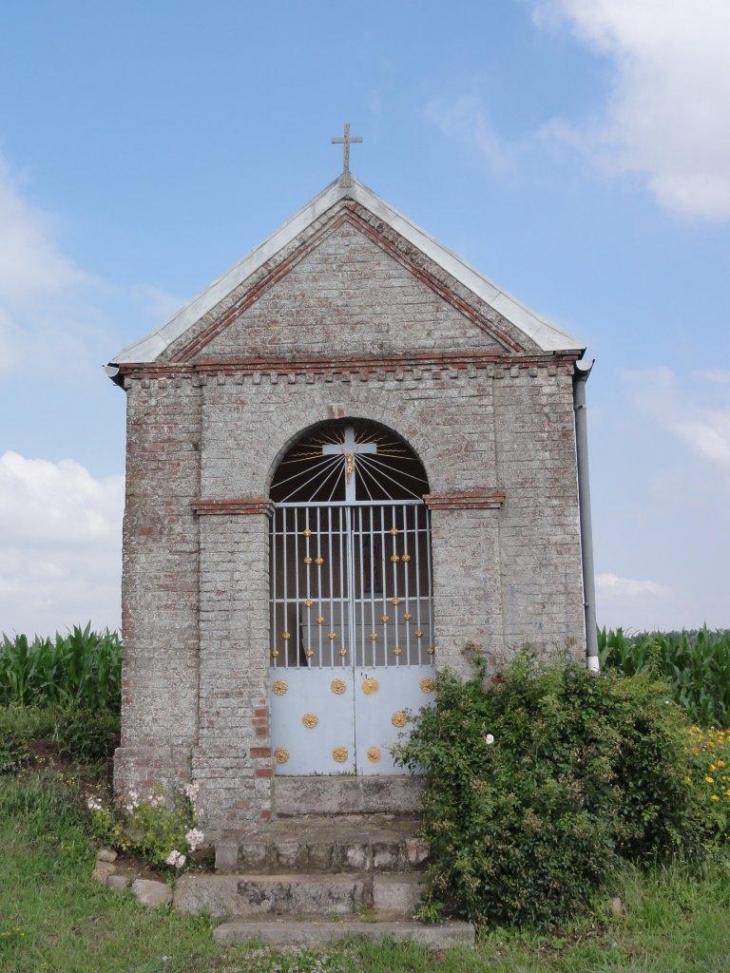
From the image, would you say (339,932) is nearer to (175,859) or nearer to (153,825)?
(175,859)

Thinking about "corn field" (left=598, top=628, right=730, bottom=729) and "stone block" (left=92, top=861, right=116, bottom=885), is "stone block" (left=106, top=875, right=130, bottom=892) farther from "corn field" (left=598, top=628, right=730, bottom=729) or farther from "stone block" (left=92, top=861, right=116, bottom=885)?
"corn field" (left=598, top=628, right=730, bottom=729)

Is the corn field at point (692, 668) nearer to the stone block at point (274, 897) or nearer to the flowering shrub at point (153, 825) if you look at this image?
the stone block at point (274, 897)

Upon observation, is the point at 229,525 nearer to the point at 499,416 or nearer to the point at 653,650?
the point at 499,416

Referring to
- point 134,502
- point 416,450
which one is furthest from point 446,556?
point 134,502

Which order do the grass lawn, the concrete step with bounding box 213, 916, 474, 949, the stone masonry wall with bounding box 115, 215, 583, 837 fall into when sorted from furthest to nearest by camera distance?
the stone masonry wall with bounding box 115, 215, 583, 837 < the concrete step with bounding box 213, 916, 474, 949 < the grass lawn

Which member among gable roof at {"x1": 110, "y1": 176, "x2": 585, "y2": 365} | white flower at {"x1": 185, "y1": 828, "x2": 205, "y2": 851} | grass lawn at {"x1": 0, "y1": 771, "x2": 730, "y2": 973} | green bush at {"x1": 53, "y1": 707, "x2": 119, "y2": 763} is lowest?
grass lawn at {"x1": 0, "y1": 771, "x2": 730, "y2": 973}

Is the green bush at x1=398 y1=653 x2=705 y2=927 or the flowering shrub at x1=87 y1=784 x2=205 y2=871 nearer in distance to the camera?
the green bush at x1=398 y1=653 x2=705 y2=927

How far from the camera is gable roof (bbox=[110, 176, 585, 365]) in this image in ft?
31.8

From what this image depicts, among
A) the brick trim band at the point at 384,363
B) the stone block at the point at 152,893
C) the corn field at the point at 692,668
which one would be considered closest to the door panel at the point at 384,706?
the stone block at the point at 152,893

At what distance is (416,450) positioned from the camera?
9469mm

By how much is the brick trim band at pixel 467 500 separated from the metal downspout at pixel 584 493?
100 cm

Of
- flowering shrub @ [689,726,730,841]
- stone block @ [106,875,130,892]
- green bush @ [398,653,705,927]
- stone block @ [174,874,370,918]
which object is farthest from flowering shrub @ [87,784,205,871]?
flowering shrub @ [689,726,730,841]

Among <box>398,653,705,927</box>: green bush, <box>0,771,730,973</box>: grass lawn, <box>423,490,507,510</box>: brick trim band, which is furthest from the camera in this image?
<box>423,490,507,510</box>: brick trim band

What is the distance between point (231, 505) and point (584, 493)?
136 inches
